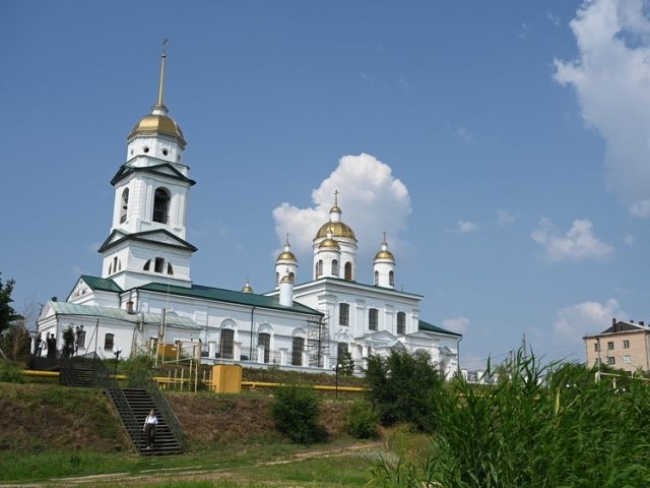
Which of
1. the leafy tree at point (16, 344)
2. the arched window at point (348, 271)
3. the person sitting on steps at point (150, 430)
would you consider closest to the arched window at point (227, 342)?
the arched window at point (348, 271)

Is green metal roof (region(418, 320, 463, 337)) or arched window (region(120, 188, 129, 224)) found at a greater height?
arched window (region(120, 188, 129, 224))

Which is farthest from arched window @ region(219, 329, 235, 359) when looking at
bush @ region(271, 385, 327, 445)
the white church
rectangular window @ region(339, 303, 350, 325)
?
bush @ region(271, 385, 327, 445)

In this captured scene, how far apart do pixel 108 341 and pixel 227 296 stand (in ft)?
40.1

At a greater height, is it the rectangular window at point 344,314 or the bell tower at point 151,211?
the bell tower at point 151,211

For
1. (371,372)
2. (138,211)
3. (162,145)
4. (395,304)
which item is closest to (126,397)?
(371,372)

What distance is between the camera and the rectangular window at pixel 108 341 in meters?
47.7

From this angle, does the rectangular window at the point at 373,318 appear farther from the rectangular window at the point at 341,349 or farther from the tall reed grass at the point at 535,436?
the tall reed grass at the point at 535,436

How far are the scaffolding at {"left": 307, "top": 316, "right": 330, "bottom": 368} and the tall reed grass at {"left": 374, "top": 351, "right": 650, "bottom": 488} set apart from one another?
51578 mm

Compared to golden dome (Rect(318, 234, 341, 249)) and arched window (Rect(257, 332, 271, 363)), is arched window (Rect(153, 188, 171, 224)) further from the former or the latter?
golden dome (Rect(318, 234, 341, 249))

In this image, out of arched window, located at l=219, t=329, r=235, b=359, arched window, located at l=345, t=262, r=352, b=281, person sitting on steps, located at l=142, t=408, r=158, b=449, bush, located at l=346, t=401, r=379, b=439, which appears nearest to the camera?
person sitting on steps, located at l=142, t=408, r=158, b=449

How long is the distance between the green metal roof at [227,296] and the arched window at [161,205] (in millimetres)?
5941

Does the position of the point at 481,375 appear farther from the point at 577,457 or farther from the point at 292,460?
the point at 292,460

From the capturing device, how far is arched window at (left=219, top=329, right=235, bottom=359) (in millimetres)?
55219

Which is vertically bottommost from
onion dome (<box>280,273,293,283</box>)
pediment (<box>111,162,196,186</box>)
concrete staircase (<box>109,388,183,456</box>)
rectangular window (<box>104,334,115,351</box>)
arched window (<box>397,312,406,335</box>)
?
concrete staircase (<box>109,388,183,456</box>)
